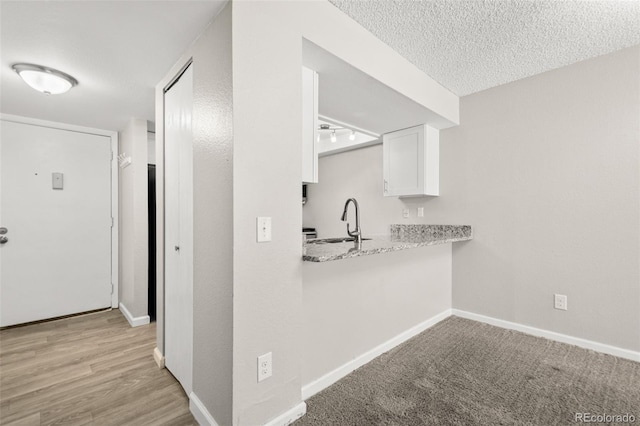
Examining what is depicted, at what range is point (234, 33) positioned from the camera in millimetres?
1371

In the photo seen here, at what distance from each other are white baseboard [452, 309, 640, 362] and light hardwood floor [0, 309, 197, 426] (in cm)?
273

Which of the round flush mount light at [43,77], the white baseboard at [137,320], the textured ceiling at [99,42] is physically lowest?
the white baseboard at [137,320]

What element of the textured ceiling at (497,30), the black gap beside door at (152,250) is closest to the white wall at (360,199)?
the textured ceiling at (497,30)

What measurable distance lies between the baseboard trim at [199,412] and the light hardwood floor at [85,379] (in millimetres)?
44

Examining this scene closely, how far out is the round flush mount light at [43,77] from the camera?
6.57ft

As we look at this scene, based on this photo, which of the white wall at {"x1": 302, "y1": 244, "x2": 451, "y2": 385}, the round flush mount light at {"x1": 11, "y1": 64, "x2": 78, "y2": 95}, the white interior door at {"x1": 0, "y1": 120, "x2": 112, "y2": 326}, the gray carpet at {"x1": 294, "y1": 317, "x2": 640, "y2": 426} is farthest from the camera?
the white interior door at {"x1": 0, "y1": 120, "x2": 112, "y2": 326}

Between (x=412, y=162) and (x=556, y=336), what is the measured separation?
2053 mm

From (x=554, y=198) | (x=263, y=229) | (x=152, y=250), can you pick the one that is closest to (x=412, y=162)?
(x=554, y=198)

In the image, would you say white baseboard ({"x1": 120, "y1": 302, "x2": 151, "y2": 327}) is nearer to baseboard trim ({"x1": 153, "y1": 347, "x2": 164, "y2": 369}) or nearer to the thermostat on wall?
baseboard trim ({"x1": 153, "y1": 347, "x2": 164, "y2": 369})

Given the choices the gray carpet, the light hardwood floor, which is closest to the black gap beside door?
the light hardwood floor

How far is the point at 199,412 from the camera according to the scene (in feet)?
5.32

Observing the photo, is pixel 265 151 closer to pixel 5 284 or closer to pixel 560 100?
pixel 560 100

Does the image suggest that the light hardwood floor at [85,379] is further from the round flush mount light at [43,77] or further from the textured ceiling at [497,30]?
the textured ceiling at [497,30]

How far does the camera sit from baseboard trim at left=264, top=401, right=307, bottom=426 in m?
1.52
